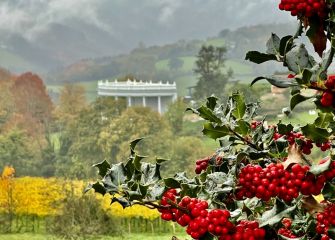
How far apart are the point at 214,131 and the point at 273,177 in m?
0.40

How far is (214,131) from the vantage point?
6.73 ft

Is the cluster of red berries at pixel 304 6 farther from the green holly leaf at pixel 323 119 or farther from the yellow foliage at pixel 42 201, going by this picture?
the yellow foliage at pixel 42 201

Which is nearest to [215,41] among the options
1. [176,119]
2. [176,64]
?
[176,64]

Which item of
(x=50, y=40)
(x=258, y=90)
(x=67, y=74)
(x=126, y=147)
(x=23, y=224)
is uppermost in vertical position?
(x=50, y=40)

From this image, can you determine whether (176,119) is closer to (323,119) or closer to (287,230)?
(287,230)

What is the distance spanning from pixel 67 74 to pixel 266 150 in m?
51.8

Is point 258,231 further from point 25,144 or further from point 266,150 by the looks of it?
point 25,144

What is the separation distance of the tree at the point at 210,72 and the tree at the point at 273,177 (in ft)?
115

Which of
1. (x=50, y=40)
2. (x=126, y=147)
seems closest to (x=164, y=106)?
(x=126, y=147)

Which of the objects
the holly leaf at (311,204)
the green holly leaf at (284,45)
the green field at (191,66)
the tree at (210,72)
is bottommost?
the holly leaf at (311,204)

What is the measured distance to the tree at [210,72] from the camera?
3741 cm

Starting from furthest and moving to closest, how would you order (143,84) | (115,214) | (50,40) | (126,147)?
(50,40)
(143,84)
(126,147)
(115,214)

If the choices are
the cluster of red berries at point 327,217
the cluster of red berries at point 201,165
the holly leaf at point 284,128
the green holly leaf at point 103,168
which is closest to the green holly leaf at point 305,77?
the cluster of red berries at point 327,217

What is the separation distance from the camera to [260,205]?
2131 millimetres
